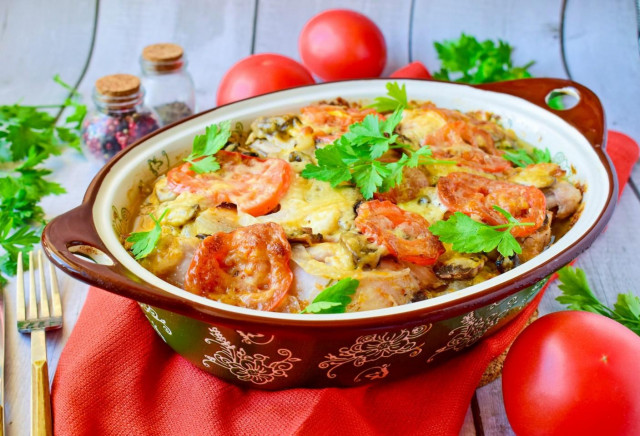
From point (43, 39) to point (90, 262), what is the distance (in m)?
3.27

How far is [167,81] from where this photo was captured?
3.81 meters

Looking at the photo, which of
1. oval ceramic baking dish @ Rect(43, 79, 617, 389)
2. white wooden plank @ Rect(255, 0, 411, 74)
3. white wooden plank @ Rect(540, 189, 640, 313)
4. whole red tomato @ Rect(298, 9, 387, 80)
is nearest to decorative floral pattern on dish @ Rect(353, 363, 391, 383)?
oval ceramic baking dish @ Rect(43, 79, 617, 389)

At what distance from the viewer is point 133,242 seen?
223 cm

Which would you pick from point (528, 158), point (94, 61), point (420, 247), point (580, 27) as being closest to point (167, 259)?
point (420, 247)

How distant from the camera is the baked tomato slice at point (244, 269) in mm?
2076

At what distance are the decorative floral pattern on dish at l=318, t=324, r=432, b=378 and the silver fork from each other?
86 centimetres

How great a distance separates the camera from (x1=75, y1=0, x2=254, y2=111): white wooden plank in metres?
4.60

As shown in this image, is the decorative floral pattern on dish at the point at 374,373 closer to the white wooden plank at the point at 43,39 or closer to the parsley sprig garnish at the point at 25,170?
the parsley sprig garnish at the point at 25,170

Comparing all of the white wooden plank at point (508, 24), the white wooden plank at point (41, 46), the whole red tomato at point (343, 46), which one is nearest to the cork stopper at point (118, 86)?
the white wooden plank at point (41, 46)

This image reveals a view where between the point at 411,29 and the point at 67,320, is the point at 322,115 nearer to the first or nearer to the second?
the point at 67,320

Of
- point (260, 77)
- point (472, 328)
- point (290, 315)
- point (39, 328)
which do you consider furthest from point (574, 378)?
point (260, 77)

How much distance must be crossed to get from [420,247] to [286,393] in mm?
633

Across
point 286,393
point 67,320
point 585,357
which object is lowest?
point 67,320

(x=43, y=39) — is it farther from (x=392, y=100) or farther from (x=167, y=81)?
(x=392, y=100)
